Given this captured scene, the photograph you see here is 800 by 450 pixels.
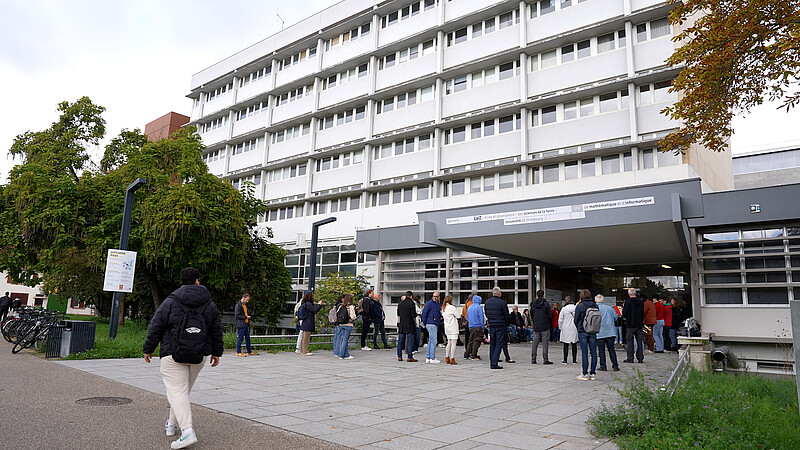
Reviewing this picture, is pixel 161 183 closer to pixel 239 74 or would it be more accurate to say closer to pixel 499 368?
pixel 499 368

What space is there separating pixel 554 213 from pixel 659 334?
5071 millimetres

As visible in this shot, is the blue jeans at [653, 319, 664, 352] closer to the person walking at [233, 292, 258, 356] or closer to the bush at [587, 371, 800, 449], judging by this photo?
the bush at [587, 371, 800, 449]

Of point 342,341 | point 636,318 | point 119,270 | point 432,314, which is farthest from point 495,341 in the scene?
point 119,270

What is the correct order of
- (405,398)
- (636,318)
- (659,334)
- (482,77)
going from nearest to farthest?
(405,398), (636,318), (659,334), (482,77)

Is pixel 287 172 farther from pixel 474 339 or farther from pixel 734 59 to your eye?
pixel 734 59

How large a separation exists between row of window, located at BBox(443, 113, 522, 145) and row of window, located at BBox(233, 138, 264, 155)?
15861mm

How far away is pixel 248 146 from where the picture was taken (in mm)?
38656

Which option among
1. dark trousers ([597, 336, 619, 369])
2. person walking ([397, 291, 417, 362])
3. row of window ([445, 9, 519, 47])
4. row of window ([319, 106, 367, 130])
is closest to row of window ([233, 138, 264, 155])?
row of window ([319, 106, 367, 130])

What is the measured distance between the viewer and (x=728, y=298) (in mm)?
17172

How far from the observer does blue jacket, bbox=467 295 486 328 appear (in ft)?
43.6

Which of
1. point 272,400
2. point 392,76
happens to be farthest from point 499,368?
point 392,76

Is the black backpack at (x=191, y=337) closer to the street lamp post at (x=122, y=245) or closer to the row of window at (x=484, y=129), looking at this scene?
the street lamp post at (x=122, y=245)

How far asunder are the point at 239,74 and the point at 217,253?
24160mm

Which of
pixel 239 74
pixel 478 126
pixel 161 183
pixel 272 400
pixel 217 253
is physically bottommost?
pixel 272 400
